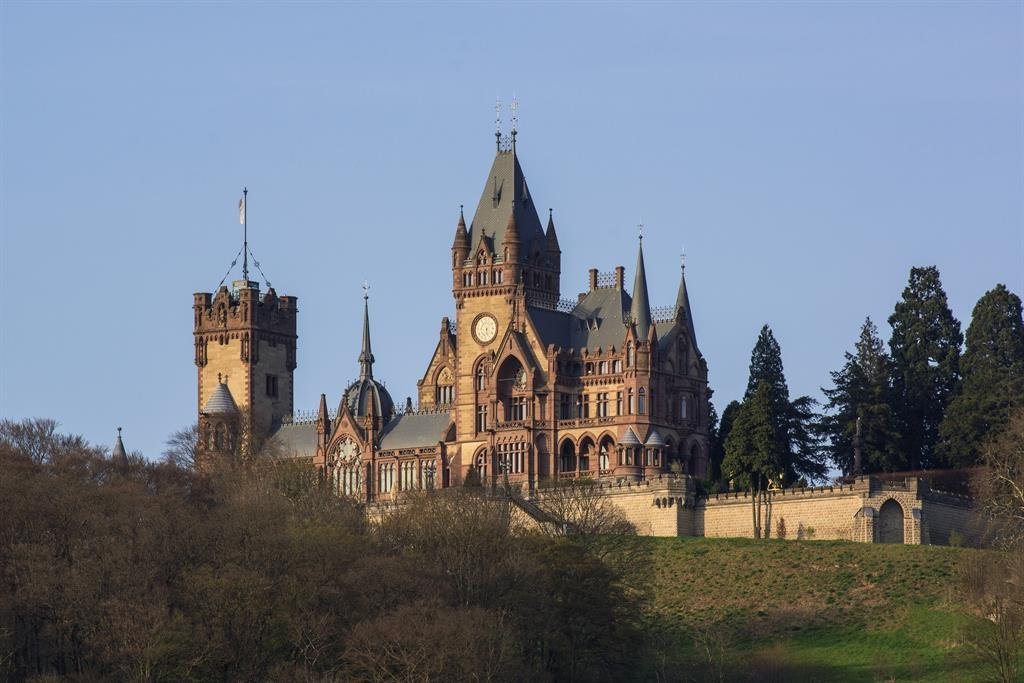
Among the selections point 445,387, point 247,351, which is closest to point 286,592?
point 445,387

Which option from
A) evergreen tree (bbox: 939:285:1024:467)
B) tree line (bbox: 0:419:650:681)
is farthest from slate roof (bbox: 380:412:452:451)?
tree line (bbox: 0:419:650:681)

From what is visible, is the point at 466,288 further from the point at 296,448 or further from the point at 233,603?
the point at 233,603

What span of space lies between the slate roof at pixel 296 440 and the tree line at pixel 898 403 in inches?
803

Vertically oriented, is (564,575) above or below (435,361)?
below

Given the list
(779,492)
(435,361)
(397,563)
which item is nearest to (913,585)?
(779,492)

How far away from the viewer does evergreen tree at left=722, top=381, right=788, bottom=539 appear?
132m

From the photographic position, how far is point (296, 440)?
5866 inches

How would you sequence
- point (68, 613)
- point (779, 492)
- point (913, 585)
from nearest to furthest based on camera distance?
point (68, 613) < point (913, 585) < point (779, 492)

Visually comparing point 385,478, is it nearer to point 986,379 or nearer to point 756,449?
point 756,449

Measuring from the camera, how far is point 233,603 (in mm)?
98250

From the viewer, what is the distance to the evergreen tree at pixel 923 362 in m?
137

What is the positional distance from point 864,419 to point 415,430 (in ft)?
70.5

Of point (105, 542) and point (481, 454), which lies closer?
point (105, 542)

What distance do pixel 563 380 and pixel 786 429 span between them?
10213mm
